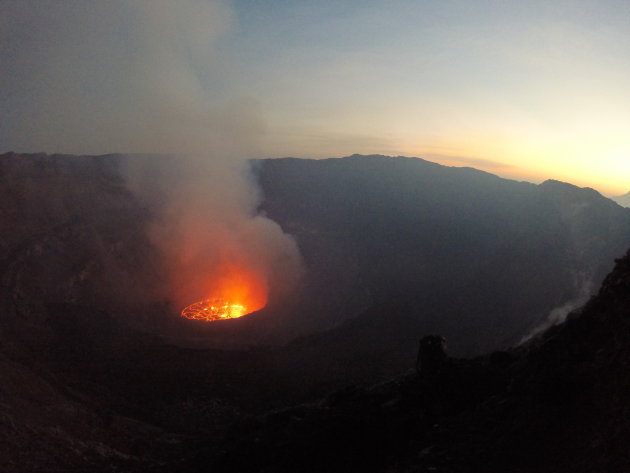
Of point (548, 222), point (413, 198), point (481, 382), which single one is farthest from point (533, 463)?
point (413, 198)

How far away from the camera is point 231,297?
155 ft

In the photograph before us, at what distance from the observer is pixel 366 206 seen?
67562 millimetres

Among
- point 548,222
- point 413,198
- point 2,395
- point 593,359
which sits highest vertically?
point 413,198

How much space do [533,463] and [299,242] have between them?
161 ft

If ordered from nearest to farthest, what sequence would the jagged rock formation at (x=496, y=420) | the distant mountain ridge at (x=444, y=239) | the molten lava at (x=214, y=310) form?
the jagged rock formation at (x=496, y=420) → the distant mountain ridge at (x=444, y=239) → the molten lava at (x=214, y=310)

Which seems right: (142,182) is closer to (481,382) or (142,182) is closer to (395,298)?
(395,298)

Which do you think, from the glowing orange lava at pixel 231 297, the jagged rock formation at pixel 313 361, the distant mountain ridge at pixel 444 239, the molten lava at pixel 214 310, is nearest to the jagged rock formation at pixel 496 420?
the jagged rock formation at pixel 313 361

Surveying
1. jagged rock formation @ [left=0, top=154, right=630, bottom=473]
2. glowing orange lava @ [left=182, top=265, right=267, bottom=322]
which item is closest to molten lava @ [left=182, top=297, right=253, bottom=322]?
glowing orange lava @ [left=182, top=265, right=267, bottom=322]

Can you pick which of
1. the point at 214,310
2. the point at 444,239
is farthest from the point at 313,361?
the point at 444,239

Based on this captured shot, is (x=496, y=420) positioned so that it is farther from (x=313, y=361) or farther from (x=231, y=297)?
(x=231, y=297)

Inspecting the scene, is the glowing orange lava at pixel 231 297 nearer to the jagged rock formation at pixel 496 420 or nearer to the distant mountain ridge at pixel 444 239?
the distant mountain ridge at pixel 444 239

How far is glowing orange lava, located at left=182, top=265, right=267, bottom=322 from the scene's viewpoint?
42.8 meters

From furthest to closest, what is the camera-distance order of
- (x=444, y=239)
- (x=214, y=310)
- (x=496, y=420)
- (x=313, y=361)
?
(x=444, y=239)
(x=214, y=310)
(x=313, y=361)
(x=496, y=420)

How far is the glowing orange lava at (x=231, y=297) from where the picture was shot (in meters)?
42.8
